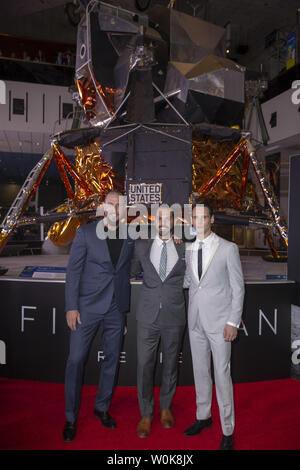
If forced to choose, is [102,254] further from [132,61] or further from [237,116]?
[237,116]

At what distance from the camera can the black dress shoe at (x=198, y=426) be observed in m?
2.70

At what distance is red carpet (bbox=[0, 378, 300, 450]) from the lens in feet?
8.45

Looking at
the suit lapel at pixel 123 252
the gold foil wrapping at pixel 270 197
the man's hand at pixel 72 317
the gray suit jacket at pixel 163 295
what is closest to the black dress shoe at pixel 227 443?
the gray suit jacket at pixel 163 295

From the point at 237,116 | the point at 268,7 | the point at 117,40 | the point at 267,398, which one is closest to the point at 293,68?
the point at 268,7

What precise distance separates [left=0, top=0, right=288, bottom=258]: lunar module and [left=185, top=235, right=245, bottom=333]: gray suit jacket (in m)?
1.79

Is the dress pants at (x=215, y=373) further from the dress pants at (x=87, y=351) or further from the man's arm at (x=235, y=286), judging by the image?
the dress pants at (x=87, y=351)

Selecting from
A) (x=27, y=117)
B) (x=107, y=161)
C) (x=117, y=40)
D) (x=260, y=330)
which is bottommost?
(x=260, y=330)

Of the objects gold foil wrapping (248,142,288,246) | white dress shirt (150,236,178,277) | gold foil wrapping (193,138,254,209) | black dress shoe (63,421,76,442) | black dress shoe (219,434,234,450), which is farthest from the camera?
gold foil wrapping (193,138,254,209)

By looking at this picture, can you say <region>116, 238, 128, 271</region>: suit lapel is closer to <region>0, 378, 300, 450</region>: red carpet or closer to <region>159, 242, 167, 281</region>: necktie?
<region>159, 242, 167, 281</region>: necktie

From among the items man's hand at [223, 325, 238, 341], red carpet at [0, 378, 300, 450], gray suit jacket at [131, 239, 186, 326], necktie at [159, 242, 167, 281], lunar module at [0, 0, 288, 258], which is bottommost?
red carpet at [0, 378, 300, 450]

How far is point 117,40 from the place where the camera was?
4355 millimetres

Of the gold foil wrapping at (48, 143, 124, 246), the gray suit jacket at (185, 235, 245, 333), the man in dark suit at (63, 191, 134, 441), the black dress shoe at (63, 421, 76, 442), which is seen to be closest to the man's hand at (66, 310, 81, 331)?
the man in dark suit at (63, 191, 134, 441)
